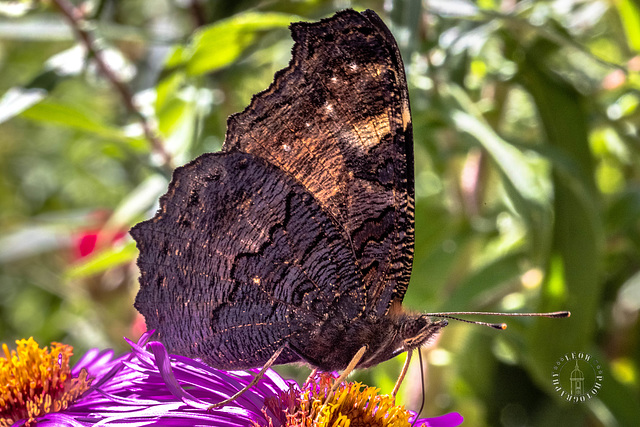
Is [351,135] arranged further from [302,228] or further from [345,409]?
[345,409]

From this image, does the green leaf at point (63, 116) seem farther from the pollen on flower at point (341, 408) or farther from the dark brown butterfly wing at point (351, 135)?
the pollen on flower at point (341, 408)

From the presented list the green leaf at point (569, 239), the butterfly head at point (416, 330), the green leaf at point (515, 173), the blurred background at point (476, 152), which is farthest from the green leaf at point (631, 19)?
the butterfly head at point (416, 330)

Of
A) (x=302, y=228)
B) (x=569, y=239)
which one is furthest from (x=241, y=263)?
(x=569, y=239)

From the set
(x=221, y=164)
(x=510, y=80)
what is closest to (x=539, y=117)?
(x=510, y=80)

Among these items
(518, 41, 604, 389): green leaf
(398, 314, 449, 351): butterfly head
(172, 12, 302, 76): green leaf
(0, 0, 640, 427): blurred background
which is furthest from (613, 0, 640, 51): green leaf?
(398, 314, 449, 351): butterfly head

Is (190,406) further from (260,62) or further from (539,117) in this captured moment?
(260,62)

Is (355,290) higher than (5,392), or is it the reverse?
(355,290)
